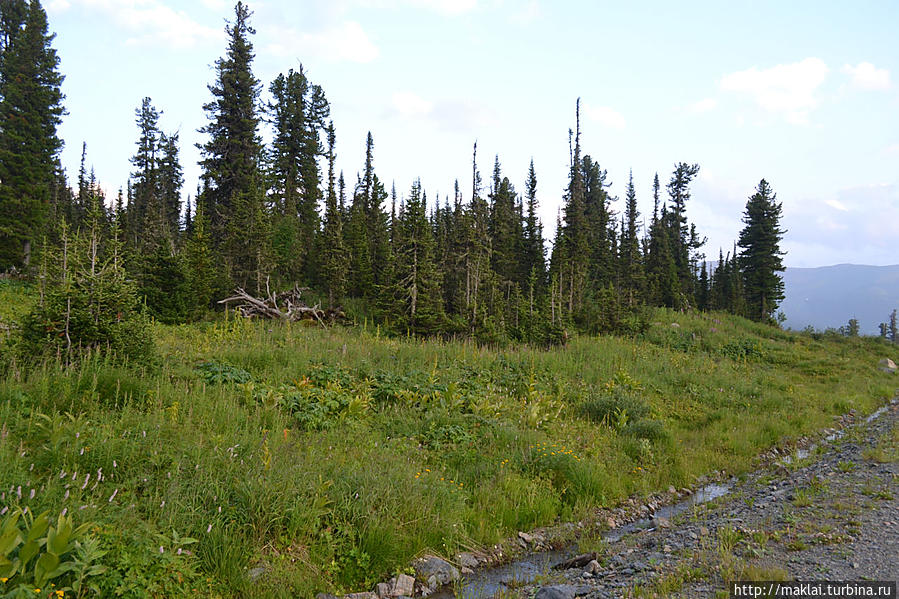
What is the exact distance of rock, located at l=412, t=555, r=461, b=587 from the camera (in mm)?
5059

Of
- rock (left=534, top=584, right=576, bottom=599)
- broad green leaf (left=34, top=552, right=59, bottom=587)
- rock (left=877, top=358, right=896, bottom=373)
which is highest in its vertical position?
broad green leaf (left=34, top=552, right=59, bottom=587)

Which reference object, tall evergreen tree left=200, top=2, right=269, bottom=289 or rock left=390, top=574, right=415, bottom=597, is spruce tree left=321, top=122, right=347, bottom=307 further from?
rock left=390, top=574, right=415, bottom=597

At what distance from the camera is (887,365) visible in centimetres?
2422

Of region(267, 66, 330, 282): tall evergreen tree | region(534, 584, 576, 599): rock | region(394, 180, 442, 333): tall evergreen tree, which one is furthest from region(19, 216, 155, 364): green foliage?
region(267, 66, 330, 282): tall evergreen tree

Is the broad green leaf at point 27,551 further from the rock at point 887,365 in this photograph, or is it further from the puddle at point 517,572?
the rock at point 887,365

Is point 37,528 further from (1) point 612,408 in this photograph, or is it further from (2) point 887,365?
(2) point 887,365

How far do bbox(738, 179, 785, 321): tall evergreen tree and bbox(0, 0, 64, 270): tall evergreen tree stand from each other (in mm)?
57825

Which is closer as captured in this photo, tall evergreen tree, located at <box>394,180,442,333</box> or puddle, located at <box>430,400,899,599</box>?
puddle, located at <box>430,400,899,599</box>

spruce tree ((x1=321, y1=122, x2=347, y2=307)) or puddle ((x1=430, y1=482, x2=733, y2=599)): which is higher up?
spruce tree ((x1=321, y1=122, x2=347, y2=307))

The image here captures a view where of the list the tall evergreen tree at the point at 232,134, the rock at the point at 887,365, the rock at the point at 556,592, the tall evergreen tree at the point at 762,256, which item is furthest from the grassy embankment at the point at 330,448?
the tall evergreen tree at the point at 762,256

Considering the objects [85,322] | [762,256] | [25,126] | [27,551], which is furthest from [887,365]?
[25,126]

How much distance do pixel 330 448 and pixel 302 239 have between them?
29.1 metres

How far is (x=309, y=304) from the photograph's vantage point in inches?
1015

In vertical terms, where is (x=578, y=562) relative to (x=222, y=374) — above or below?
below
